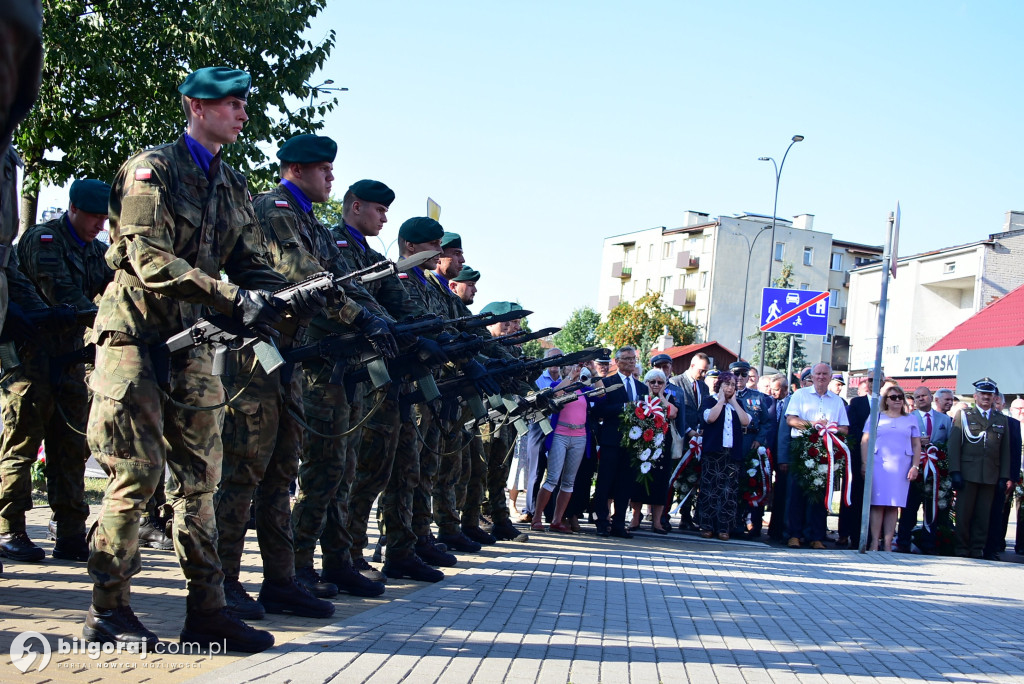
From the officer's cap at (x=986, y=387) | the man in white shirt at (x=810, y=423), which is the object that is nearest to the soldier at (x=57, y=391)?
the man in white shirt at (x=810, y=423)

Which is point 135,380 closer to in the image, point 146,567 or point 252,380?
point 252,380

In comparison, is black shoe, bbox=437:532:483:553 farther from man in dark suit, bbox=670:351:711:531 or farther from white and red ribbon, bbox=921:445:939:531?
white and red ribbon, bbox=921:445:939:531

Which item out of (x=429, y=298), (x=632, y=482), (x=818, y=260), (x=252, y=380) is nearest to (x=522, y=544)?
(x=632, y=482)

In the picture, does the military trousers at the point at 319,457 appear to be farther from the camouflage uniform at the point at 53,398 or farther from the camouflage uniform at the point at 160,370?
the camouflage uniform at the point at 53,398

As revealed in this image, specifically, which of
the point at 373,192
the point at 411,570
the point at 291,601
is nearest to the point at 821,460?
the point at 411,570

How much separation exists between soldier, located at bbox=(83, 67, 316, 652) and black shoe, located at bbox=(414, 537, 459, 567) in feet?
13.0

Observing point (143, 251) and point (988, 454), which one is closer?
point (143, 251)

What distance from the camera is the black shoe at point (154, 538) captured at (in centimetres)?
820

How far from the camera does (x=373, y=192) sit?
281 inches

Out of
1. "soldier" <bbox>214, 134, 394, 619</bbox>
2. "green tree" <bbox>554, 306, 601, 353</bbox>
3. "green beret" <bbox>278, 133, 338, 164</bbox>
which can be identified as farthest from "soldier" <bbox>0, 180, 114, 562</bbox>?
"green tree" <bbox>554, 306, 601, 353</bbox>

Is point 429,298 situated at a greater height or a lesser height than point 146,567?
greater

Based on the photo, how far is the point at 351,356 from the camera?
614cm

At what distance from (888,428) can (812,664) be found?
911cm

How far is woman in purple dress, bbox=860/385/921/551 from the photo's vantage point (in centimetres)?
1370
